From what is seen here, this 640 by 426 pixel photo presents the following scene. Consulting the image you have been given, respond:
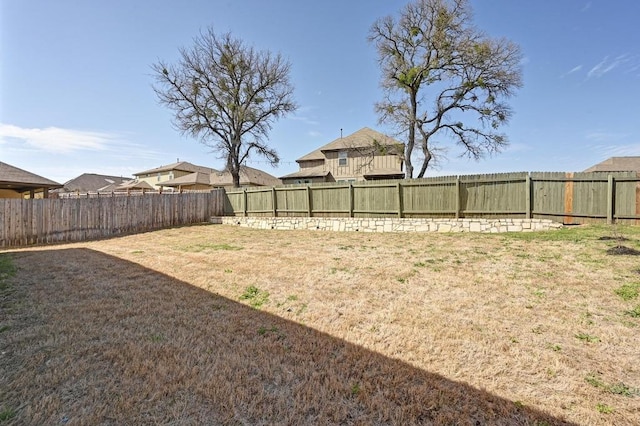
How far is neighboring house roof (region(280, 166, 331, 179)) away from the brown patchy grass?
1859cm

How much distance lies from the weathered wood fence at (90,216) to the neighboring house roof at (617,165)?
3577 centimetres

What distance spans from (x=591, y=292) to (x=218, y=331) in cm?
526

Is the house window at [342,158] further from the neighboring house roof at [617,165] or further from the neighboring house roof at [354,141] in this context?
the neighboring house roof at [617,165]

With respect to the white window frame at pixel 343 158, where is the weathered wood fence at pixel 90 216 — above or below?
below

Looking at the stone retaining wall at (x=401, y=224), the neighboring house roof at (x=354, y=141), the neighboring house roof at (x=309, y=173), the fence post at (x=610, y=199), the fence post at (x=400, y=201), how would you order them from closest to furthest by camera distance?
the fence post at (x=610, y=199) < the stone retaining wall at (x=401, y=224) < the fence post at (x=400, y=201) < the neighboring house roof at (x=354, y=141) < the neighboring house roof at (x=309, y=173)

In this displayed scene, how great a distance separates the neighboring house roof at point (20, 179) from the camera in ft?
41.3

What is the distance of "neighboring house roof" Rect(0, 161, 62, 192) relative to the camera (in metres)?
12.6

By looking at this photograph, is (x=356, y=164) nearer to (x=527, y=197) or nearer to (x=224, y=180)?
(x=527, y=197)

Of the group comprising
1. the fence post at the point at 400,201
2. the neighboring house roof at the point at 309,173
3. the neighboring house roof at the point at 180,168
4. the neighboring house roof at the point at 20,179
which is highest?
the neighboring house roof at the point at 180,168

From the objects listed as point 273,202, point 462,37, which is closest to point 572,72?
point 462,37

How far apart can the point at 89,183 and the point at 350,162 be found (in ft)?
148

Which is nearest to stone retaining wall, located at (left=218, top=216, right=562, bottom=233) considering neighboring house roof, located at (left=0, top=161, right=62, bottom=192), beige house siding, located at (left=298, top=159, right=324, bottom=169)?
neighboring house roof, located at (left=0, top=161, right=62, bottom=192)

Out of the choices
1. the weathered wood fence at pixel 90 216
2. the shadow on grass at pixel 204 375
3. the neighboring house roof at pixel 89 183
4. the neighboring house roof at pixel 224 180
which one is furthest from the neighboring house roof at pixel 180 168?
the shadow on grass at pixel 204 375

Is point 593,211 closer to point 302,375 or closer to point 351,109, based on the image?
point 302,375
